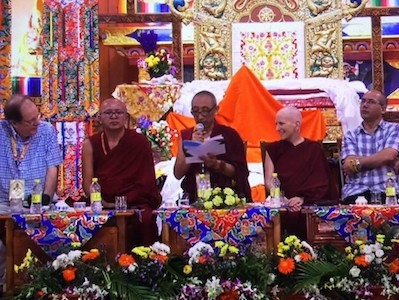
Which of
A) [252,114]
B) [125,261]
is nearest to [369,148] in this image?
[125,261]

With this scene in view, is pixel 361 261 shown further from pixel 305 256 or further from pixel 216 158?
pixel 216 158

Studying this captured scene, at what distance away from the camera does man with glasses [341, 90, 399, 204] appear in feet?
13.3

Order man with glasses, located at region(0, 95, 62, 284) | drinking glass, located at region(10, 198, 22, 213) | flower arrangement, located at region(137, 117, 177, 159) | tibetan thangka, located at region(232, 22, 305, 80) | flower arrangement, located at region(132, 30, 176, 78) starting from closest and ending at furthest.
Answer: drinking glass, located at region(10, 198, 22, 213) < man with glasses, located at region(0, 95, 62, 284) < flower arrangement, located at region(137, 117, 177, 159) < flower arrangement, located at region(132, 30, 176, 78) < tibetan thangka, located at region(232, 22, 305, 80)

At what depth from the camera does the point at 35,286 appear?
10.3 feet

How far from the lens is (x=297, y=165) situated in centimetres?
404

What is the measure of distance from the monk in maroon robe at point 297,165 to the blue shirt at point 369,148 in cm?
16

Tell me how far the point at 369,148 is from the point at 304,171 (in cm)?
46

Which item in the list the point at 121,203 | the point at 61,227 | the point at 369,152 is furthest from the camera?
the point at 369,152

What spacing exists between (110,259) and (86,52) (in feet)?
14.4

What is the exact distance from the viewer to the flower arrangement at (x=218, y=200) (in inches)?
135

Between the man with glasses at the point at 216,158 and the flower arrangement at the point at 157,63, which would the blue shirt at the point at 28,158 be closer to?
the man with glasses at the point at 216,158

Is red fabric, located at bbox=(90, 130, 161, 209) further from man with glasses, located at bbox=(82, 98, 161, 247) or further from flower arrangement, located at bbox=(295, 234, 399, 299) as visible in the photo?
flower arrangement, located at bbox=(295, 234, 399, 299)

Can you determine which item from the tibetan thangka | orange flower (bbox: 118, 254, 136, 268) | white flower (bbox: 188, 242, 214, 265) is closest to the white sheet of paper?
white flower (bbox: 188, 242, 214, 265)

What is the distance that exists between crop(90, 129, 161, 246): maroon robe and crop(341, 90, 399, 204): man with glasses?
1102 mm
